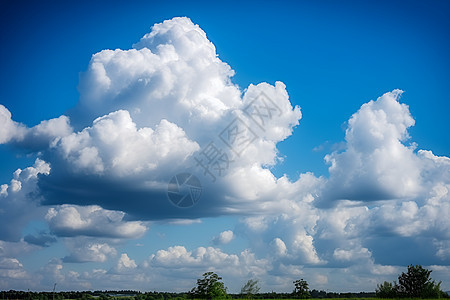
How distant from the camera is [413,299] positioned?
94438 millimetres

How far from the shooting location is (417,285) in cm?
10319

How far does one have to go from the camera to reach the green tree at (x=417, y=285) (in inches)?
4023

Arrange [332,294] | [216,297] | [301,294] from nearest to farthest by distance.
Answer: [216,297] → [301,294] → [332,294]

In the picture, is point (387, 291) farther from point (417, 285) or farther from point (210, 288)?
point (210, 288)

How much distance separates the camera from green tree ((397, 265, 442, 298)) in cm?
10219

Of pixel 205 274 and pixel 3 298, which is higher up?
pixel 205 274

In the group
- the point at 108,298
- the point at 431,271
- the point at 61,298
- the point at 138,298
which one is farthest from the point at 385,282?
the point at 61,298

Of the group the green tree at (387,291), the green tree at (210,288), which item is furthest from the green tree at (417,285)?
the green tree at (210,288)

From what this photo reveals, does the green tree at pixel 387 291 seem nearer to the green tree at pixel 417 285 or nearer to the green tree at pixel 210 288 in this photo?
the green tree at pixel 417 285

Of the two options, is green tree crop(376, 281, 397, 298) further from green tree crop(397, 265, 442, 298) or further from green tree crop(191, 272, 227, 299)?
green tree crop(191, 272, 227, 299)

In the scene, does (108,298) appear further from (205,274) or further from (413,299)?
(413,299)

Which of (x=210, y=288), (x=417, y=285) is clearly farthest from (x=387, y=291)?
(x=210, y=288)

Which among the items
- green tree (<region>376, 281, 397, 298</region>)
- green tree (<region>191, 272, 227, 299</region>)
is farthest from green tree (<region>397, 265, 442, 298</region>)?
green tree (<region>191, 272, 227, 299</region>)

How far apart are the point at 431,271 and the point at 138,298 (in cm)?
7692
